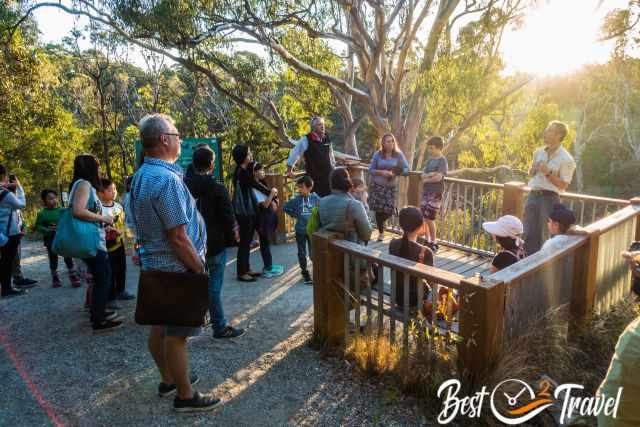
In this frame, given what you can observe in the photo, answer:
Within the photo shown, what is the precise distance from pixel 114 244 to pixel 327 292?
2.42 metres

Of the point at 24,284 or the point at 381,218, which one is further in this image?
the point at 381,218

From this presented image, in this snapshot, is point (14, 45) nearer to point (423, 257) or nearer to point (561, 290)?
point (423, 257)

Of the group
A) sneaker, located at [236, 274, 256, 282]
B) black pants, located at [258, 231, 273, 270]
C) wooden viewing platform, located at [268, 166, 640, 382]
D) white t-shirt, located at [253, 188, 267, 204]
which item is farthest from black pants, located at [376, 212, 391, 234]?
wooden viewing platform, located at [268, 166, 640, 382]

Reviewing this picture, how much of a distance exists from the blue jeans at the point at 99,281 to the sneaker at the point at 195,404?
1665mm

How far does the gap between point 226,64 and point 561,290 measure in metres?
13.9

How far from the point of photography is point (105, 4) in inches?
499

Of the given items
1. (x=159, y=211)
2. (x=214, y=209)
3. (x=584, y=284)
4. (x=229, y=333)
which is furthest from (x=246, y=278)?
(x=584, y=284)

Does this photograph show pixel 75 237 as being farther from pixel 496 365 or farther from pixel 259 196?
pixel 496 365

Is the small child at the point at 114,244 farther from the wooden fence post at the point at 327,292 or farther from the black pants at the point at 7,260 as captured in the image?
the wooden fence post at the point at 327,292

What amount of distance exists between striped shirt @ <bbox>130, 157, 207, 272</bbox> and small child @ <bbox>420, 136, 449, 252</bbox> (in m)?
4.15

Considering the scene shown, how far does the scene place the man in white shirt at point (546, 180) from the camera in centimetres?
533

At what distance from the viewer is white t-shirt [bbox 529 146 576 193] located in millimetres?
5332

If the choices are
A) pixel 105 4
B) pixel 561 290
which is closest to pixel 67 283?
pixel 561 290

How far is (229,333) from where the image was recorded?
439 centimetres
